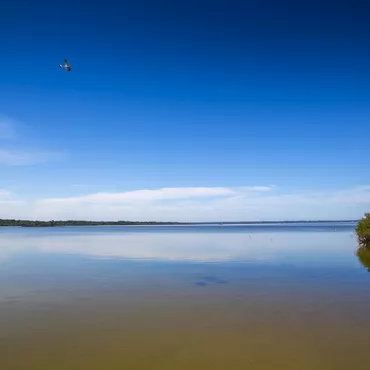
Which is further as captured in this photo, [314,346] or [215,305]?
[215,305]

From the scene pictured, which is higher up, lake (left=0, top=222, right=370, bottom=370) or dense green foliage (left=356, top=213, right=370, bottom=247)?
dense green foliage (left=356, top=213, right=370, bottom=247)

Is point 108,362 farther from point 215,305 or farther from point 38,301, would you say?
point 38,301

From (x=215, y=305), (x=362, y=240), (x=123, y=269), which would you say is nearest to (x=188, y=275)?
(x=123, y=269)

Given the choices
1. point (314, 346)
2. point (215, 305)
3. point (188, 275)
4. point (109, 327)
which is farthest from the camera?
point (188, 275)

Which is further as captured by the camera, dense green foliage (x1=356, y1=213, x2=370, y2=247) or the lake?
dense green foliage (x1=356, y1=213, x2=370, y2=247)

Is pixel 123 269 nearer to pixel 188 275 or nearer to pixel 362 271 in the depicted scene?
pixel 188 275

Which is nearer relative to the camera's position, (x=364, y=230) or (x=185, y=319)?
(x=185, y=319)

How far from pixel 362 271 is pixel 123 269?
556 inches

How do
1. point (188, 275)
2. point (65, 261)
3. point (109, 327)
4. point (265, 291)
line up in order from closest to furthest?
point (109, 327) → point (265, 291) → point (188, 275) → point (65, 261)

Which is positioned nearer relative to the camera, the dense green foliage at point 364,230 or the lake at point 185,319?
the lake at point 185,319

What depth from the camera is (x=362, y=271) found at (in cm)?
2178

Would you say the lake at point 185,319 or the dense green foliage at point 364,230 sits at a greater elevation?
the dense green foliage at point 364,230

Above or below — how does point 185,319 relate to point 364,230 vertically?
below

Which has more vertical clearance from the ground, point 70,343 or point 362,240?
point 362,240
